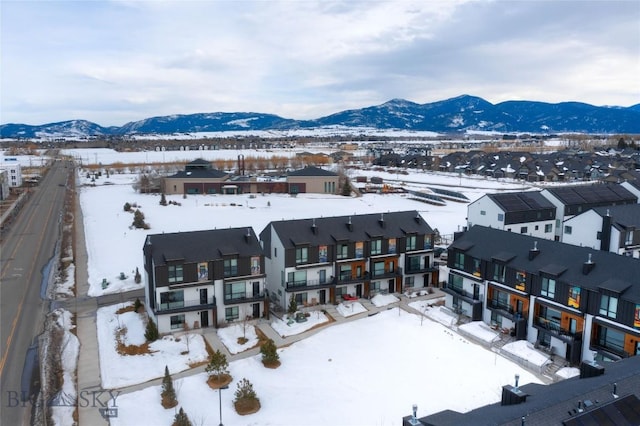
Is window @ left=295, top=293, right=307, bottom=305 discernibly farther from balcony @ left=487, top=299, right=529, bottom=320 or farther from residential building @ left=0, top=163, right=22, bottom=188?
residential building @ left=0, top=163, right=22, bottom=188

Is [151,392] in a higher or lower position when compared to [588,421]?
lower

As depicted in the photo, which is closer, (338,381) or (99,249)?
(338,381)

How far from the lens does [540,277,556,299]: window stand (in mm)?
27609

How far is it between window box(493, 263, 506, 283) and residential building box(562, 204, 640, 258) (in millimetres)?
13778

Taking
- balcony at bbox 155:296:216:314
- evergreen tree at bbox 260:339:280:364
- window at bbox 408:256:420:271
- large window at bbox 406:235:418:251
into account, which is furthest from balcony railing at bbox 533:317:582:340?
balcony at bbox 155:296:216:314

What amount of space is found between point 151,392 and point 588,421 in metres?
19.0

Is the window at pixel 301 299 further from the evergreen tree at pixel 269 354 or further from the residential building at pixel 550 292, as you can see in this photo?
the residential building at pixel 550 292

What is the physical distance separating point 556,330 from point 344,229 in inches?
629

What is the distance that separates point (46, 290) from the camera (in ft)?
124

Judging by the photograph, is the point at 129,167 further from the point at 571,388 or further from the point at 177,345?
the point at 571,388

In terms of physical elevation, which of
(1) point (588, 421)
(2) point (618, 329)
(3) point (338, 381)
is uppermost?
(1) point (588, 421)

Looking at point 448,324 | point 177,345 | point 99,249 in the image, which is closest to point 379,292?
point 448,324

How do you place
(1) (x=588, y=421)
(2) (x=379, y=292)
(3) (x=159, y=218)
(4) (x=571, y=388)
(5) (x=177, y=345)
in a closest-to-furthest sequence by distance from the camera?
(1) (x=588, y=421) < (4) (x=571, y=388) < (5) (x=177, y=345) < (2) (x=379, y=292) < (3) (x=159, y=218)

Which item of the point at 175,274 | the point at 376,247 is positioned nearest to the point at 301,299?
the point at 376,247
